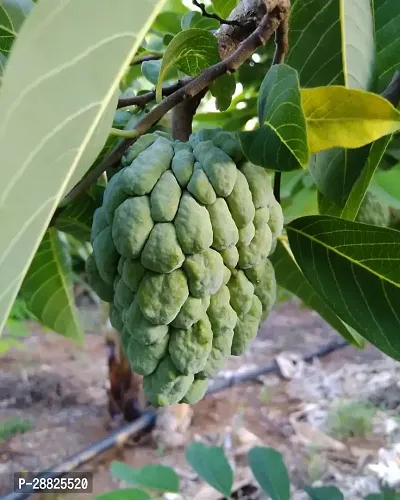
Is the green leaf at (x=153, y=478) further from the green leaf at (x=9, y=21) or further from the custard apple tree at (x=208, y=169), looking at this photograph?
the green leaf at (x=9, y=21)

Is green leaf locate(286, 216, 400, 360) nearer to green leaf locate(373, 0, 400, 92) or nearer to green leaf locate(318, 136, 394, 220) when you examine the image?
green leaf locate(318, 136, 394, 220)

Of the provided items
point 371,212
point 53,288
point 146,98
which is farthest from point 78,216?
point 371,212

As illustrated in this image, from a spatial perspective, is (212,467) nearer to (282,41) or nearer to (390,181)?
(390,181)

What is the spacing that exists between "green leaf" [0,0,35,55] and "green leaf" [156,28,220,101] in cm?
20

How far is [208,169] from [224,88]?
31 centimetres

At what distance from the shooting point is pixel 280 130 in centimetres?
53

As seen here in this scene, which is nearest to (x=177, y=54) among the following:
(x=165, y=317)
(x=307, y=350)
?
(x=165, y=317)

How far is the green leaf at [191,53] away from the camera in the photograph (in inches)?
26.4

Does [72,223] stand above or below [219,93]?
below

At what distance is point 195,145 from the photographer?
61 centimetres

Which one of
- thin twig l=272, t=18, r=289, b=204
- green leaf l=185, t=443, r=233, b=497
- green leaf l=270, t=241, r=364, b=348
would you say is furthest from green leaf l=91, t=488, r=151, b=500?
thin twig l=272, t=18, r=289, b=204

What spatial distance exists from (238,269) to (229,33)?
0.32m

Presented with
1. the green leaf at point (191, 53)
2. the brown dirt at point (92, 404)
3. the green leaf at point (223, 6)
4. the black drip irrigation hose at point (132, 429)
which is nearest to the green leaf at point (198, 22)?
the green leaf at point (223, 6)

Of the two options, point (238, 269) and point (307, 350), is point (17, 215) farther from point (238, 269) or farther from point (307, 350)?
point (307, 350)
